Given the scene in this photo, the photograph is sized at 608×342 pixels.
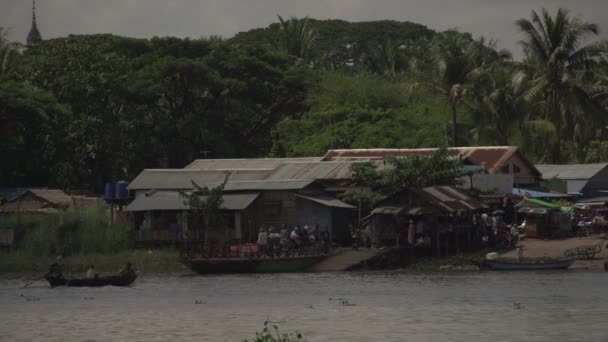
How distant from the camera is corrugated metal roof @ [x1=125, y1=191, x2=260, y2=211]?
4647 centimetres

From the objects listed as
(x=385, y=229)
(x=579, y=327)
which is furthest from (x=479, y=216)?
(x=579, y=327)

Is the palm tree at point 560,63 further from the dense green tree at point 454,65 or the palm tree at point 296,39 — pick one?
the palm tree at point 296,39

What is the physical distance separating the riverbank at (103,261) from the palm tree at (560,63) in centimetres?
2052

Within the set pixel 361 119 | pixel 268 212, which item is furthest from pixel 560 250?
pixel 361 119

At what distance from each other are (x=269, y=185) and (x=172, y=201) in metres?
3.86

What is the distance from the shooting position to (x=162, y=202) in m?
47.6

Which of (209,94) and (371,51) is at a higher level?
(371,51)

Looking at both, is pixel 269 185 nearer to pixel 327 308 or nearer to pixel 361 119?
pixel 327 308

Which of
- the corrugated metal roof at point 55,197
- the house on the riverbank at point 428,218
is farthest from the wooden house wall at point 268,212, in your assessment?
the corrugated metal roof at point 55,197

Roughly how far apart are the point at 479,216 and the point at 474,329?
61.7 ft

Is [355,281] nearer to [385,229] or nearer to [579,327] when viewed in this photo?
[385,229]

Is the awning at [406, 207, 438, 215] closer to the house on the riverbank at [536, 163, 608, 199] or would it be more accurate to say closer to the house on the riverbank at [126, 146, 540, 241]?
the house on the riverbank at [126, 146, 540, 241]

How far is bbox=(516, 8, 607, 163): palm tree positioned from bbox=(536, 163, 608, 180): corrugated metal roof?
196cm

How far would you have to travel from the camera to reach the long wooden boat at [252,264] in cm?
4166
